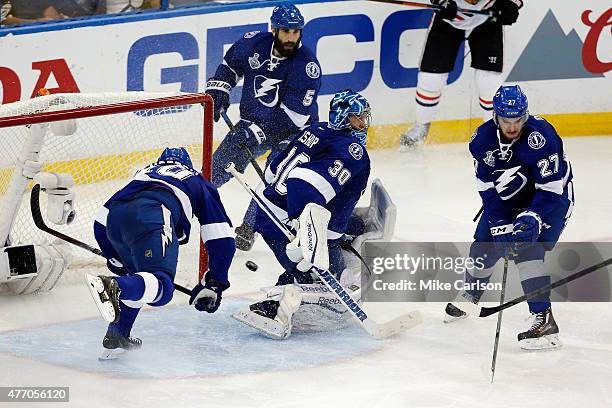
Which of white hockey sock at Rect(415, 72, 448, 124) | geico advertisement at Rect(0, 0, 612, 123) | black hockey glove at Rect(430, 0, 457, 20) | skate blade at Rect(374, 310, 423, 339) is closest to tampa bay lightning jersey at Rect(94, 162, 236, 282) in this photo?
skate blade at Rect(374, 310, 423, 339)

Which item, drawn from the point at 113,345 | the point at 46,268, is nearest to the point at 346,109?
the point at 113,345

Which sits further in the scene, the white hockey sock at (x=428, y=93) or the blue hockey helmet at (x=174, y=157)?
the white hockey sock at (x=428, y=93)

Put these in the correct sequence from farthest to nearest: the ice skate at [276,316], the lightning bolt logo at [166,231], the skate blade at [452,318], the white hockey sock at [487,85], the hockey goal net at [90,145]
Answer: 1. the white hockey sock at [487,85]
2. the skate blade at [452,318]
3. the hockey goal net at [90,145]
4. the ice skate at [276,316]
5. the lightning bolt logo at [166,231]

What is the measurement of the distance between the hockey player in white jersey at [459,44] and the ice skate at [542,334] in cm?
271

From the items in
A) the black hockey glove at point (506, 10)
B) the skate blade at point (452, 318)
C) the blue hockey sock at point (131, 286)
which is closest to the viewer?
the blue hockey sock at point (131, 286)

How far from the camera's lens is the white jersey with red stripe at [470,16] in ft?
23.4

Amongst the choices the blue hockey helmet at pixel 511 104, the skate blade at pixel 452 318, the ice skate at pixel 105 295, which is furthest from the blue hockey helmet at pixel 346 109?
the ice skate at pixel 105 295

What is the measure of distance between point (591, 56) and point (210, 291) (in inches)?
153

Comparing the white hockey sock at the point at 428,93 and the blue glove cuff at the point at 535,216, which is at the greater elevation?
the blue glove cuff at the point at 535,216

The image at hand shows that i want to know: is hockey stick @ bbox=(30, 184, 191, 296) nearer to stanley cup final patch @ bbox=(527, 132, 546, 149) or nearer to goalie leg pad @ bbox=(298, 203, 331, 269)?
goalie leg pad @ bbox=(298, 203, 331, 269)

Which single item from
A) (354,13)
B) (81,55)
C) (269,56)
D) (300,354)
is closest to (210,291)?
(300,354)

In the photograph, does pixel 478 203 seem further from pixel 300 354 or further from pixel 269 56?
pixel 300 354

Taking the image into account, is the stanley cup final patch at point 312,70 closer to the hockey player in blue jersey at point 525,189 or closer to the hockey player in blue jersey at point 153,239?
the hockey player in blue jersey at point 525,189

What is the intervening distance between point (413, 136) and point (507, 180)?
8.62ft
